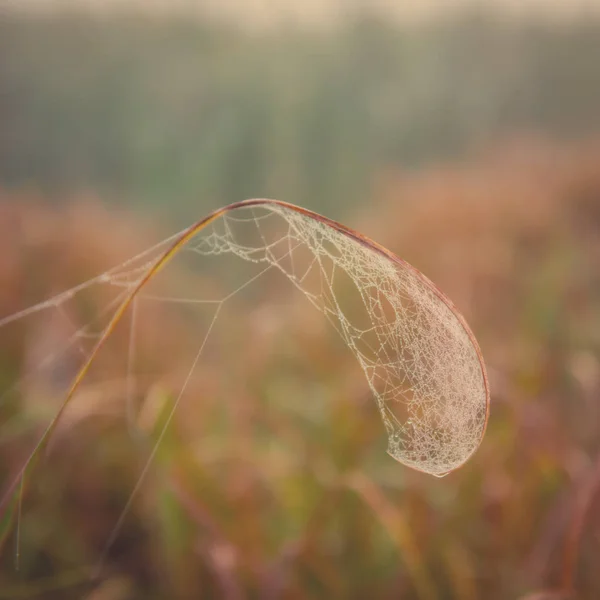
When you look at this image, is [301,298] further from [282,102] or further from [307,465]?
[282,102]

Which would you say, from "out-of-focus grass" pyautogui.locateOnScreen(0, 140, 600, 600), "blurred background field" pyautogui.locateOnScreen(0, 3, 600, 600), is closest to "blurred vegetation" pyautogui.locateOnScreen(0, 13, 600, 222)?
"blurred background field" pyautogui.locateOnScreen(0, 3, 600, 600)

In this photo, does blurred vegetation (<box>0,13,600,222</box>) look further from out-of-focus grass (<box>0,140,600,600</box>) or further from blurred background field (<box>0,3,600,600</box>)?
out-of-focus grass (<box>0,140,600,600</box>)

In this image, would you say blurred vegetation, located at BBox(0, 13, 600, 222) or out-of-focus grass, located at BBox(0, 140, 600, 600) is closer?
out-of-focus grass, located at BBox(0, 140, 600, 600)

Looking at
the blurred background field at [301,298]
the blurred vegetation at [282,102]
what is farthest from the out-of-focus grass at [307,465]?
the blurred vegetation at [282,102]

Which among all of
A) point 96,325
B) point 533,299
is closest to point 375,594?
point 533,299

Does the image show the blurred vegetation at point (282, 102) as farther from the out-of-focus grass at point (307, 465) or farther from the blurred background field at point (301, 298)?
the out-of-focus grass at point (307, 465)

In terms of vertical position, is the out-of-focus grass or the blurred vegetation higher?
the blurred vegetation
